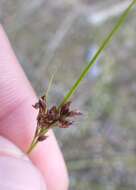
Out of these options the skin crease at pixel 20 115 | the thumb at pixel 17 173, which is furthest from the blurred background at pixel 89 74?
the thumb at pixel 17 173

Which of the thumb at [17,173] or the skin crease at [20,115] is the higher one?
the thumb at [17,173]

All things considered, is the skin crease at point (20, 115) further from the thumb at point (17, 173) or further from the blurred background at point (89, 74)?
the blurred background at point (89, 74)

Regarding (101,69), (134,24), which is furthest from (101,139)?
(134,24)

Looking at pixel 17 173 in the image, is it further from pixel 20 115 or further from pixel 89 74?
pixel 89 74

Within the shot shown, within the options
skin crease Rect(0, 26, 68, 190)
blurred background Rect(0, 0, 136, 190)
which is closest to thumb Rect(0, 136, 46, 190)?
skin crease Rect(0, 26, 68, 190)

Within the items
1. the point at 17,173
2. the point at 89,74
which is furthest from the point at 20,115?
the point at 89,74

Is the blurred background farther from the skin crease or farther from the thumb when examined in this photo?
the thumb
